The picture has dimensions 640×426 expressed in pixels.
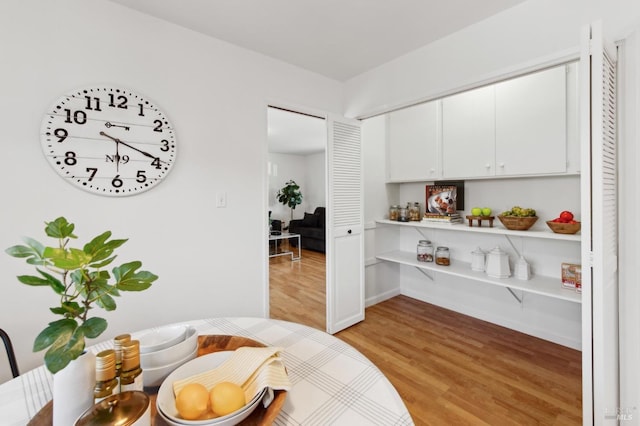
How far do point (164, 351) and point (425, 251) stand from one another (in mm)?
2772

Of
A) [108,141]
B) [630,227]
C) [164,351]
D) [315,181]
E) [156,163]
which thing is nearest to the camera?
[164,351]

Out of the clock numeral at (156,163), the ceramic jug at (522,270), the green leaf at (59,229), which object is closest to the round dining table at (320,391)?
the green leaf at (59,229)

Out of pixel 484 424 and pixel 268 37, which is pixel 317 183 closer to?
pixel 268 37

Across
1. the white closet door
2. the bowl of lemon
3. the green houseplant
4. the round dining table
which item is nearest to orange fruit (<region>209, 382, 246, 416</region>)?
the bowl of lemon

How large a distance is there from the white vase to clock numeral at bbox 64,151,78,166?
53.7 inches

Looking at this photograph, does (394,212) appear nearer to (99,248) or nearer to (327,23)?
(327,23)

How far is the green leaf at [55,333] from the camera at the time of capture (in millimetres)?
535

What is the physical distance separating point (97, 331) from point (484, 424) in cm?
194

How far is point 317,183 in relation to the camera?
8.07 meters

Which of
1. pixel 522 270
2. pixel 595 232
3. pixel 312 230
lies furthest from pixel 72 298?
pixel 312 230

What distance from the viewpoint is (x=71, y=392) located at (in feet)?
2.02

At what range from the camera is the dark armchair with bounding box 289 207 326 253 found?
244 inches

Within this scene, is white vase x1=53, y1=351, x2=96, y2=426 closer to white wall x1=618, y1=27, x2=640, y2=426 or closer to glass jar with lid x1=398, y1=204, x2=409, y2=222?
white wall x1=618, y1=27, x2=640, y2=426

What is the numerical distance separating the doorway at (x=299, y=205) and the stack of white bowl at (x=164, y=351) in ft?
5.59
